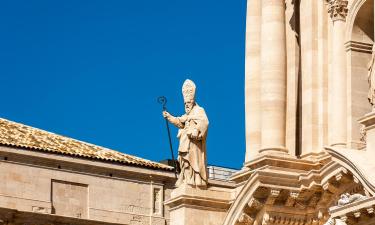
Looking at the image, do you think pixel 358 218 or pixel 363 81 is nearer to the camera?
pixel 358 218

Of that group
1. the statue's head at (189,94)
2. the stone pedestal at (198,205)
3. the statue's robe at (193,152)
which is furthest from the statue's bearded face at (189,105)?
the stone pedestal at (198,205)

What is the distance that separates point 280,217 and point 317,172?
1.38m

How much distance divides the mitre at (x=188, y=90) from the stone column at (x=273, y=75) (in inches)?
63.0

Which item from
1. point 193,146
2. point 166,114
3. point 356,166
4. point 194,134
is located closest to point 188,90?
point 166,114

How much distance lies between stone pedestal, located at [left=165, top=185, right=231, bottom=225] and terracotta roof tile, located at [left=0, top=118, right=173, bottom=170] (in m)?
20.5

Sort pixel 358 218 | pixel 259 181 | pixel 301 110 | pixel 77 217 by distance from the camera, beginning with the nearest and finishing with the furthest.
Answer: pixel 358 218
pixel 259 181
pixel 301 110
pixel 77 217

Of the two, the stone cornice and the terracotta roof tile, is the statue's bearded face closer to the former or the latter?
the stone cornice

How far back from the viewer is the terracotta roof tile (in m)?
62.2

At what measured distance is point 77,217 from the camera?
62438 mm

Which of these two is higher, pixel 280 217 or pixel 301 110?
pixel 301 110

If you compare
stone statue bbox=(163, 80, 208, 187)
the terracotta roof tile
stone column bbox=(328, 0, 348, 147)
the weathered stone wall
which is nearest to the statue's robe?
stone statue bbox=(163, 80, 208, 187)

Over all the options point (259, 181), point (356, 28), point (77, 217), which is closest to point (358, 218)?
point (259, 181)

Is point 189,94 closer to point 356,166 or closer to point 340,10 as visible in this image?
point 340,10

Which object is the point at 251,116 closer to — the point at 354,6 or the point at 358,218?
the point at 354,6
